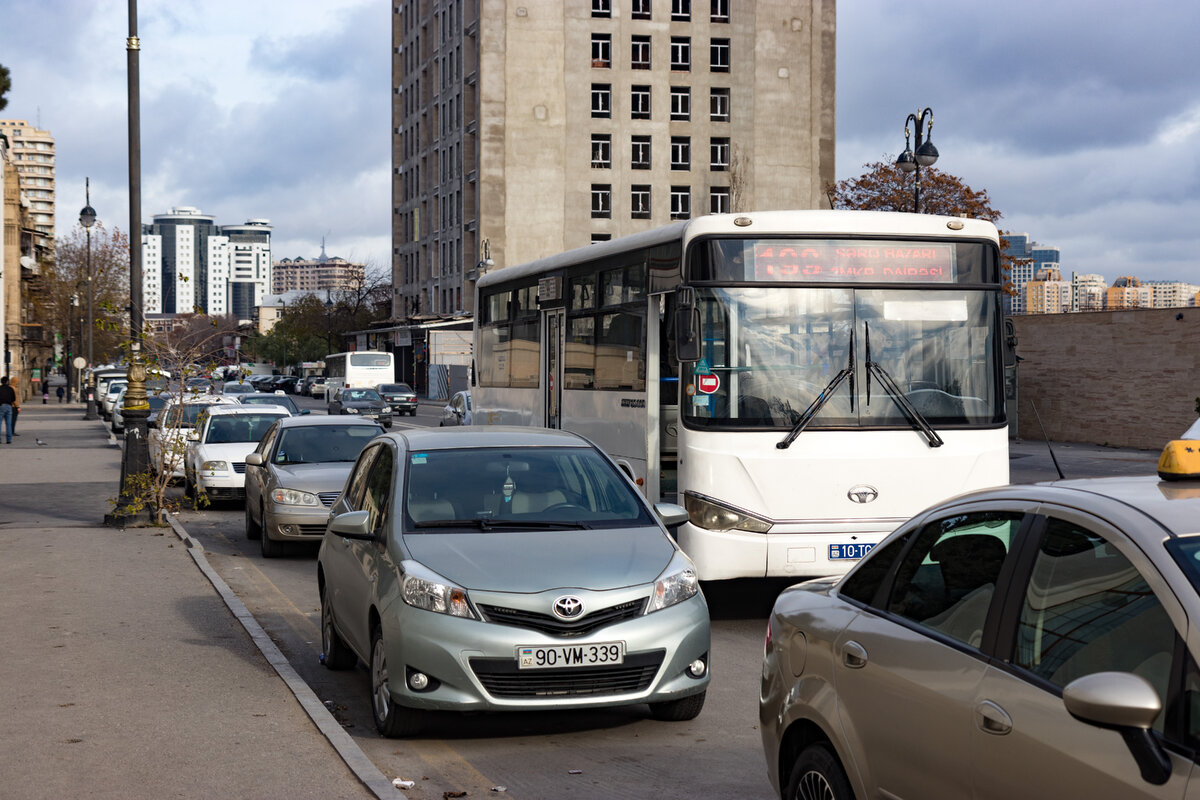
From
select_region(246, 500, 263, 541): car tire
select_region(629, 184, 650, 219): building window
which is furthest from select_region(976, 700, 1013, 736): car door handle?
select_region(629, 184, 650, 219): building window

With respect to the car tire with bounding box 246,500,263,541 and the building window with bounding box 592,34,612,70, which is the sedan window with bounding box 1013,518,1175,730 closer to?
the car tire with bounding box 246,500,263,541

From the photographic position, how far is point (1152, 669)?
3125 millimetres

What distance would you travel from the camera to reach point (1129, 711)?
9.49ft

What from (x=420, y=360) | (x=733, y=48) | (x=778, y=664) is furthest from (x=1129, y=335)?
(x=420, y=360)

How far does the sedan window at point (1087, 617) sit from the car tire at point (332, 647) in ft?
19.2

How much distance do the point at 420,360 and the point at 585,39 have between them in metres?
24.3

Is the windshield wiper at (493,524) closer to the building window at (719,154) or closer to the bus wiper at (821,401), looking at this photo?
the bus wiper at (821,401)

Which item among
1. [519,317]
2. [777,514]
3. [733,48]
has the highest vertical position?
[733,48]

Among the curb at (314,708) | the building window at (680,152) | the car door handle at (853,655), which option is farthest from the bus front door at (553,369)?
the building window at (680,152)

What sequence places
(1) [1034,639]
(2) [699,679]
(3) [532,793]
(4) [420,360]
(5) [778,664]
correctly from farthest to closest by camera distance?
(4) [420,360] → (2) [699,679] → (3) [532,793] → (5) [778,664] → (1) [1034,639]

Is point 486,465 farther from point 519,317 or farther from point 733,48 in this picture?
point 733,48

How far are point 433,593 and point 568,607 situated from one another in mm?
676

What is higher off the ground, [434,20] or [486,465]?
[434,20]

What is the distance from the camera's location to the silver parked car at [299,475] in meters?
14.8
